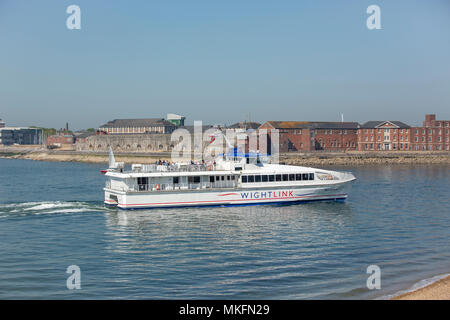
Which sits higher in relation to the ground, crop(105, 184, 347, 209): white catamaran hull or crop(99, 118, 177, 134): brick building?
crop(99, 118, 177, 134): brick building

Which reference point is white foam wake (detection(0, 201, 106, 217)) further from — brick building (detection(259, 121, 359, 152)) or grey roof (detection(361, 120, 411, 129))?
grey roof (detection(361, 120, 411, 129))

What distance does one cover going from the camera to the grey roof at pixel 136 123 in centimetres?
15838

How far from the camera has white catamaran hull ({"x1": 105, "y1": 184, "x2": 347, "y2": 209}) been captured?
1495 inches

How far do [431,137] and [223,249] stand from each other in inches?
3979

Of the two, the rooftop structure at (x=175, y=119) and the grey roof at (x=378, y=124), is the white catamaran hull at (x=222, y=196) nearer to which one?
the grey roof at (x=378, y=124)

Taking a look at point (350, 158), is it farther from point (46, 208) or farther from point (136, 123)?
point (136, 123)

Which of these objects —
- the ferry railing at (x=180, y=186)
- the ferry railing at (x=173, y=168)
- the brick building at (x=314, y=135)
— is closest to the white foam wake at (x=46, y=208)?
the ferry railing at (x=180, y=186)

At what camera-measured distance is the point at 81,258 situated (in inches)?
968

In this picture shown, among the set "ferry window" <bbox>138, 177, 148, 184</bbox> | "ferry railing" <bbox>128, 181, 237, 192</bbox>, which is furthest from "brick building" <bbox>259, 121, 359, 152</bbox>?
"ferry window" <bbox>138, 177, 148, 184</bbox>

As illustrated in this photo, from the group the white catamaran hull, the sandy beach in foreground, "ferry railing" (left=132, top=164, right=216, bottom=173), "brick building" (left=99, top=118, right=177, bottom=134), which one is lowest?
the sandy beach in foreground

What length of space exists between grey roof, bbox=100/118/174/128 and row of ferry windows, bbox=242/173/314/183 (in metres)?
119

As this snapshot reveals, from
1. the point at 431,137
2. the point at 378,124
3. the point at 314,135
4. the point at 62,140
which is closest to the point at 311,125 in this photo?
the point at 314,135

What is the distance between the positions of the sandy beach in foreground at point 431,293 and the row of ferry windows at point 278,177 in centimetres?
2178

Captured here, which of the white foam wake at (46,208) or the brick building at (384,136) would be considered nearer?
the white foam wake at (46,208)
